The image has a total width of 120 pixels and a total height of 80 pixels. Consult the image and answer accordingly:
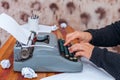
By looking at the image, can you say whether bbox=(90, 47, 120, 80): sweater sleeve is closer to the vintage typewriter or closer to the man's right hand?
the vintage typewriter

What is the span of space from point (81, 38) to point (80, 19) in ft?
2.47

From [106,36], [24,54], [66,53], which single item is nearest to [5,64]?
[24,54]

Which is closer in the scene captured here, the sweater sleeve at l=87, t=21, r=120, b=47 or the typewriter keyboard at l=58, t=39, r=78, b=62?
the typewriter keyboard at l=58, t=39, r=78, b=62

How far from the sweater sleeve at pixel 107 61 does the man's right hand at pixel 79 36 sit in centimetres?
18

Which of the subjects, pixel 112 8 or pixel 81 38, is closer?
pixel 81 38

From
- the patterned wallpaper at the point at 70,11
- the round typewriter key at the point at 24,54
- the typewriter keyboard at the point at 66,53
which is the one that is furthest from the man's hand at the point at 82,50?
the patterned wallpaper at the point at 70,11

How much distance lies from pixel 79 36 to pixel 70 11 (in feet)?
2.51

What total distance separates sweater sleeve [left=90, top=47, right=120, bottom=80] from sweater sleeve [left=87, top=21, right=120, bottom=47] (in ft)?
1.06

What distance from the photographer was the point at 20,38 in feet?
3.59

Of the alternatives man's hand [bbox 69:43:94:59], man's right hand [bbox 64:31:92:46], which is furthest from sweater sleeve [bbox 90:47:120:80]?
man's right hand [bbox 64:31:92:46]

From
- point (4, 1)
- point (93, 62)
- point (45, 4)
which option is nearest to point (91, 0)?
point (45, 4)

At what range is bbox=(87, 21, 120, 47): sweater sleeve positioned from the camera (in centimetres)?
144

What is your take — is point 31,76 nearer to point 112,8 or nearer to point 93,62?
point 93,62

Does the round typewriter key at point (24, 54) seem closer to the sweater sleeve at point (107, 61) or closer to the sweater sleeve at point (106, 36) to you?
the sweater sleeve at point (107, 61)
